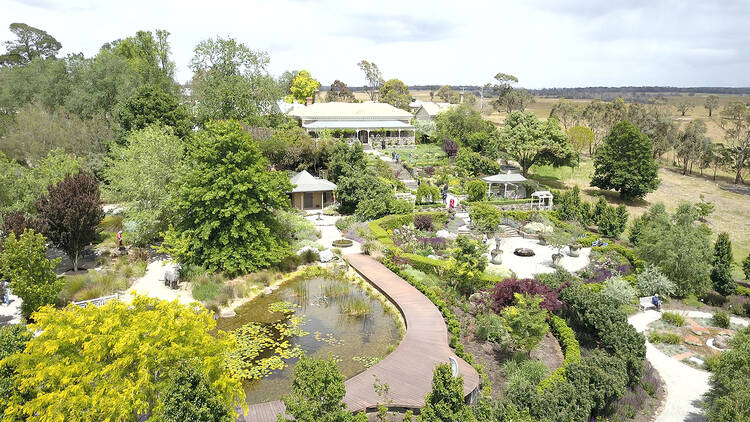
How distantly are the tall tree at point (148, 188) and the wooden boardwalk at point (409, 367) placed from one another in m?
12.4

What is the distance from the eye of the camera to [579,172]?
165 feet

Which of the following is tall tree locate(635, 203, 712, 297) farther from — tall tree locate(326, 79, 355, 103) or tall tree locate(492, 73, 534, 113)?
tall tree locate(326, 79, 355, 103)

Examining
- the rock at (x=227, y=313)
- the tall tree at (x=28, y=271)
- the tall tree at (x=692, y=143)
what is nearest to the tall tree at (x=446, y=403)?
the rock at (x=227, y=313)

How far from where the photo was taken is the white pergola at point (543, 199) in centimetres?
3322

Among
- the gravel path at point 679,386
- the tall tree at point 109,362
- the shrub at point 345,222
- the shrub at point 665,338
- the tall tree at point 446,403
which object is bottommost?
the gravel path at point 679,386

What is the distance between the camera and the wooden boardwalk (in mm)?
11867

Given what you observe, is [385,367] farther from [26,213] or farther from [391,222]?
[26,213]

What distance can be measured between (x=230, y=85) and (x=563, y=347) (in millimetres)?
36450

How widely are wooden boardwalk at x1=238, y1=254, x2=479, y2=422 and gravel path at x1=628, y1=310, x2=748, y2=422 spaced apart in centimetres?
580

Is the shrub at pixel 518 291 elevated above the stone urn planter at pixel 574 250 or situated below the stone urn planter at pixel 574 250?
above

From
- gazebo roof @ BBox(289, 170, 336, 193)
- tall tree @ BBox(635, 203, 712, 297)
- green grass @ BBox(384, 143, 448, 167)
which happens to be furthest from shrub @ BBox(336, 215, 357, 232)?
green grass @ BBox(384, 143, 448, 167)

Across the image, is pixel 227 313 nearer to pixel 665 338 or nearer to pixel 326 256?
pixel 326 256

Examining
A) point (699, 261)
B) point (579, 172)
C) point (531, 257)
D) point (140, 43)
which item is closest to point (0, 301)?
point (531, 257)

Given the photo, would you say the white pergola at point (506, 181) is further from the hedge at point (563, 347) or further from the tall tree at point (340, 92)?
the tall tree at point (340, 92)
